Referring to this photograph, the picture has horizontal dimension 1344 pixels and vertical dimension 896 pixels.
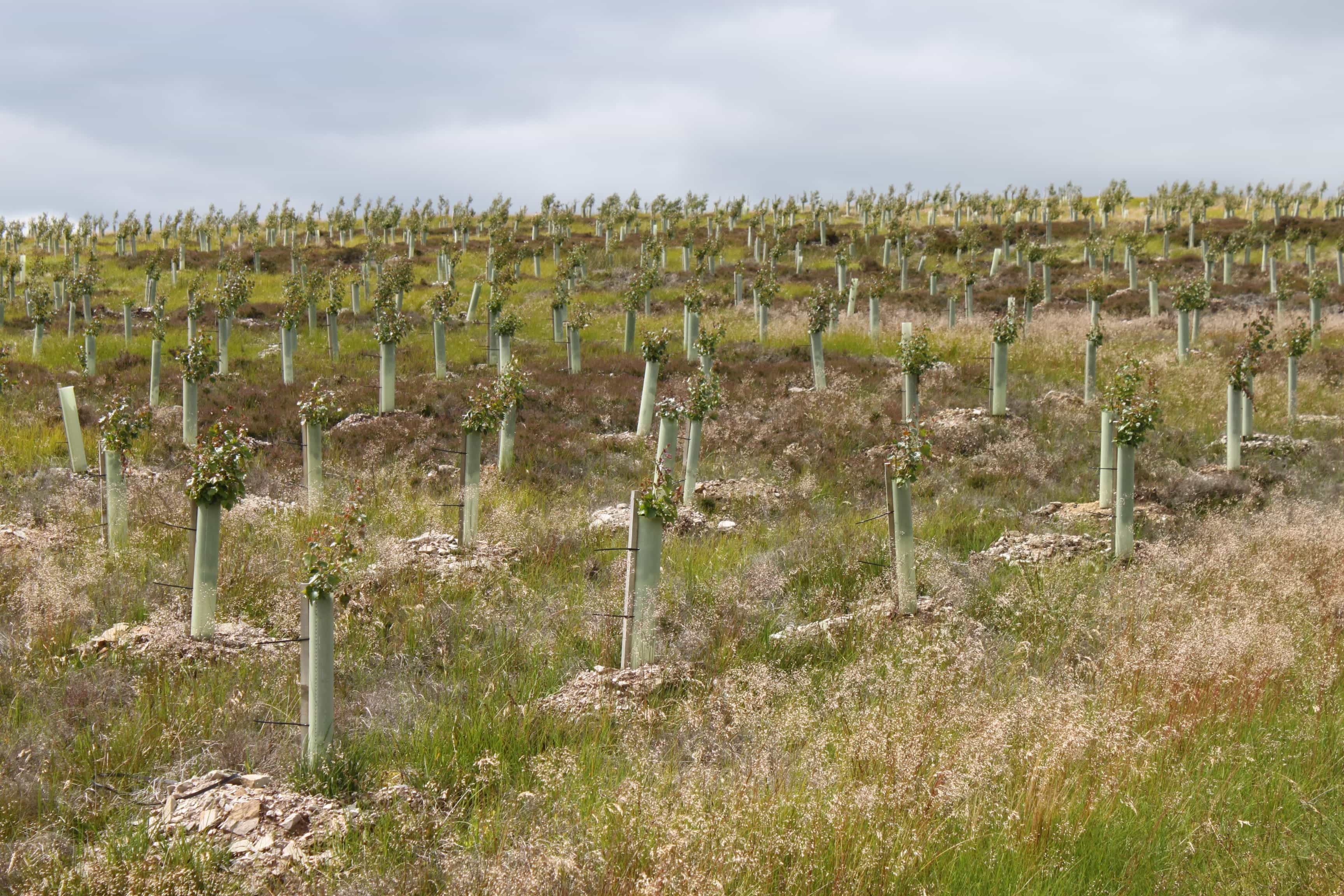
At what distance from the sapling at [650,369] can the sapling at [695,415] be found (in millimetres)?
3988

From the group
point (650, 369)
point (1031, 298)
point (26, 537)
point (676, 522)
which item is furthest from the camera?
point (1031, 298)

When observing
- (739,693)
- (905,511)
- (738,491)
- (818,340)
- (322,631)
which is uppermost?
(818,340)

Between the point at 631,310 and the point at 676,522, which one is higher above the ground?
the point at 631,310

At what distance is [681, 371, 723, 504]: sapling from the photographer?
1295 centimetres

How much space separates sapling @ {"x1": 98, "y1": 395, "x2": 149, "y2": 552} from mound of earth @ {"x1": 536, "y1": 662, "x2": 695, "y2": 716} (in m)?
6.40

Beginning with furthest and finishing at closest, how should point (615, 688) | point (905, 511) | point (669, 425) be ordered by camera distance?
1. point (669, 425)
2. point (905, 511)
3. point (615, 688)

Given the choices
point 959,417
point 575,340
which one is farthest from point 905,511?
point 575,340

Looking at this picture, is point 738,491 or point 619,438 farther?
point 619,438

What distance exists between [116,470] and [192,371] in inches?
278

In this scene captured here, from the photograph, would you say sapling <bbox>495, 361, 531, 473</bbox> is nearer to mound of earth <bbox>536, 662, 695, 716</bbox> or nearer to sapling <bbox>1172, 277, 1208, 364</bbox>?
mound of earth <bbox>536, 662, 695, 716</bbox>

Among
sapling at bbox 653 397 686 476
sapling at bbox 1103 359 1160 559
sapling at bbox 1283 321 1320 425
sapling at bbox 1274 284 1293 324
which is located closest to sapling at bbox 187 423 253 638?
sapling at bbox 653 397 686 476

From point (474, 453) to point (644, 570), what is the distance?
4952mm

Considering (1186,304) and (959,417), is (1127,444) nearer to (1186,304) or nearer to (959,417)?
(959,417)

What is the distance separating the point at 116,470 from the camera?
31.3ft
